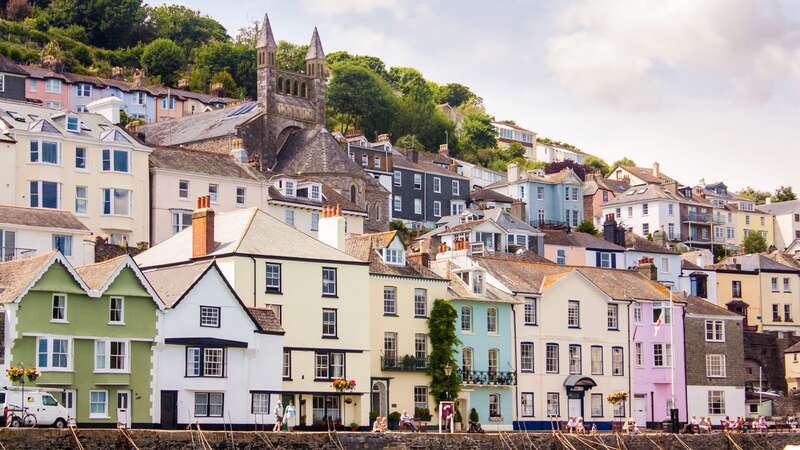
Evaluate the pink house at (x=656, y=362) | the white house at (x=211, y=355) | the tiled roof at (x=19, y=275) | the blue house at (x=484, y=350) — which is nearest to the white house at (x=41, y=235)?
the white house at (x=211, y=355)

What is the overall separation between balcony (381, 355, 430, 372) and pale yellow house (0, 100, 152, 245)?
1781 centimetres

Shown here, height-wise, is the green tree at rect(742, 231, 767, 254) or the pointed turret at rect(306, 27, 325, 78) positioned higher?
the pointed turret at rect(306, 27, 325, 78)

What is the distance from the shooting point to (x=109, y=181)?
78.2 meters

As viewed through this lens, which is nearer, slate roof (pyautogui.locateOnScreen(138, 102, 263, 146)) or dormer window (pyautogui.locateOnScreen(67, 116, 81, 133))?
dormer window (pyautogui.locateOnScreen(67, 116, 81, 133))

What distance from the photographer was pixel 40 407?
1882 inches

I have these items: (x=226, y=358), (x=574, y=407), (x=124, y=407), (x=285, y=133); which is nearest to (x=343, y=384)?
(x=226, y=358)

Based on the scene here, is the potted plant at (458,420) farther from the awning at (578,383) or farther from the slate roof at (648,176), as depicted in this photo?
the slate roof at (648,176)

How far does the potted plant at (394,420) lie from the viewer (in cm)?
6594

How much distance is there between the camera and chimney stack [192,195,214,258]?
63.5m

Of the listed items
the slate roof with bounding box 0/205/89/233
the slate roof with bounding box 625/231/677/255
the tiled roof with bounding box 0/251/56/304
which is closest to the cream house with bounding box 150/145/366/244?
the slate roof with bounding box 0/205/89/233

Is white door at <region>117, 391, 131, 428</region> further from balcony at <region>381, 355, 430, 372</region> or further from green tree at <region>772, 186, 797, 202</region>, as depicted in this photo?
green tree at <region>772, 186, 797, 202</region>

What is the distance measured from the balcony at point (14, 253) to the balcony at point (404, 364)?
1704 centimetres

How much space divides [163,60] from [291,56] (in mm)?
21308

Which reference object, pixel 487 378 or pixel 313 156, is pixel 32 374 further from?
pixel 313 156
